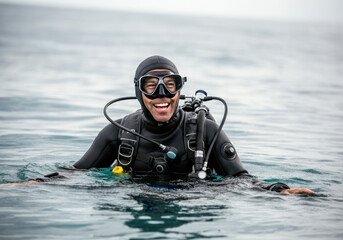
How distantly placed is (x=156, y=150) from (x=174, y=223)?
102 centimetres

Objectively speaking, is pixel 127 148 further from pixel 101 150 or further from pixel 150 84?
pixel 150 84

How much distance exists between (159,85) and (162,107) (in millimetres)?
205

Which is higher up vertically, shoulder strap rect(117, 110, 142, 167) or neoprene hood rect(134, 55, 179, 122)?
neoprene hood rect(134, 55, 179, 122)

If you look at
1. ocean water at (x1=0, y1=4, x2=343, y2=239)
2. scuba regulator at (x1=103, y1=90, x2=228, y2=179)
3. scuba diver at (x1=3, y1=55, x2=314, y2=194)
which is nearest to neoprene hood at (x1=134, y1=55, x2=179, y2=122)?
scuba diver at (x1=3, y1=55, x2=314, y2=194)

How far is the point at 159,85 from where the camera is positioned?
4418 mm

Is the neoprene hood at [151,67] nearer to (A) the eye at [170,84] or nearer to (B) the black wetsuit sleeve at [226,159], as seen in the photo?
(A) the eye at [170,84]

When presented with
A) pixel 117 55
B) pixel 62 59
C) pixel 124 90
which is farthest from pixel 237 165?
pixel 117 55

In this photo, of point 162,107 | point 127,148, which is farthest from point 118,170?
point 162,107

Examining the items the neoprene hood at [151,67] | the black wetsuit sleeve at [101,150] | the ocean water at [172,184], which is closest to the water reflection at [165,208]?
the ocean water at [172,184]

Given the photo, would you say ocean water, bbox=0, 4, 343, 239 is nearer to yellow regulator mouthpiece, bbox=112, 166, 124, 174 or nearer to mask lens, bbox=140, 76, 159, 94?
yellow regulator mouthpiece, bbox=112, 166, 124, 174

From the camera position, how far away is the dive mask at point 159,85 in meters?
4.42

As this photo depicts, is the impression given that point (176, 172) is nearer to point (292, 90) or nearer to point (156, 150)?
point (156, 150)

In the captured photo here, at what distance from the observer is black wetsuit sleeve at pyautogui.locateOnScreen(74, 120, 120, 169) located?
4.62m

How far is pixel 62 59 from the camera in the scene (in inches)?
814
